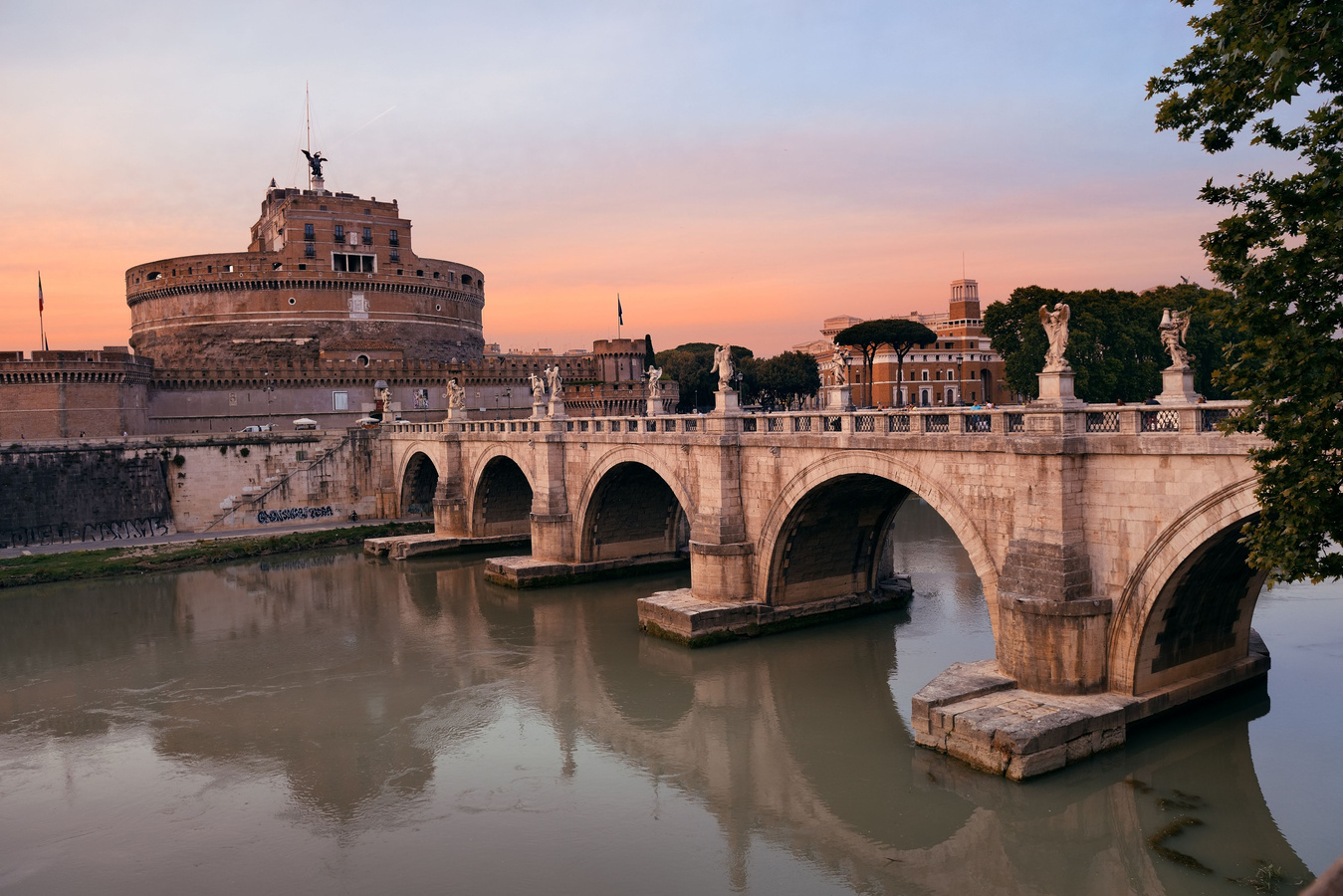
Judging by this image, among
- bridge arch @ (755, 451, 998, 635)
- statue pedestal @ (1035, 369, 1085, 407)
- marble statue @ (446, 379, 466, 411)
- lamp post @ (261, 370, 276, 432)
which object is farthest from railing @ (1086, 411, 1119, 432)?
lamp post @ (261, 370, 276, 432)

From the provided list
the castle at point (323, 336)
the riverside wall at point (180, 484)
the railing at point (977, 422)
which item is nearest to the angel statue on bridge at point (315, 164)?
the castle at point (323, 336)

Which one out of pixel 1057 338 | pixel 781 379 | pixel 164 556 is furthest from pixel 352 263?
pixel 1057 338

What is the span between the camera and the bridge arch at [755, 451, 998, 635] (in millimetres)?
18078

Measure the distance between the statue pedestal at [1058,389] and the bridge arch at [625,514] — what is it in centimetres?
1458

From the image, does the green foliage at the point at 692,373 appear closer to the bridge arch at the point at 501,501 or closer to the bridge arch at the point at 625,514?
the bridge arch at the point at 501,501

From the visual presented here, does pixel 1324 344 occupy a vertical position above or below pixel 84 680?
above

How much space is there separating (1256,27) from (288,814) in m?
16.2

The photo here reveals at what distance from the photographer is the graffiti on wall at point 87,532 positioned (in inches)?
1551

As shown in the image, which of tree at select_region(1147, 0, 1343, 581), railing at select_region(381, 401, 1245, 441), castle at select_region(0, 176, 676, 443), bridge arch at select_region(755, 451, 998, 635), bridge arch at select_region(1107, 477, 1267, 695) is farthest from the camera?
castle at select_region(0, 176, 676, 443)

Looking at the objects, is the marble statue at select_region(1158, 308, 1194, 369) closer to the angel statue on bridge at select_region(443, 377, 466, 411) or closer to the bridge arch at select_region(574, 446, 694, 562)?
the bridge arch at select_region(574, 446, 694, 562)

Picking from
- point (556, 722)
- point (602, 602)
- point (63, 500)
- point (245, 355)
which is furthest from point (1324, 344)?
point (245, 355)

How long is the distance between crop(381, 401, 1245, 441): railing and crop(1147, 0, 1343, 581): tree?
1.37 meters

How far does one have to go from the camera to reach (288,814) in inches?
570

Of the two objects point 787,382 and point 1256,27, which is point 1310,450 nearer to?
point 1256,27
